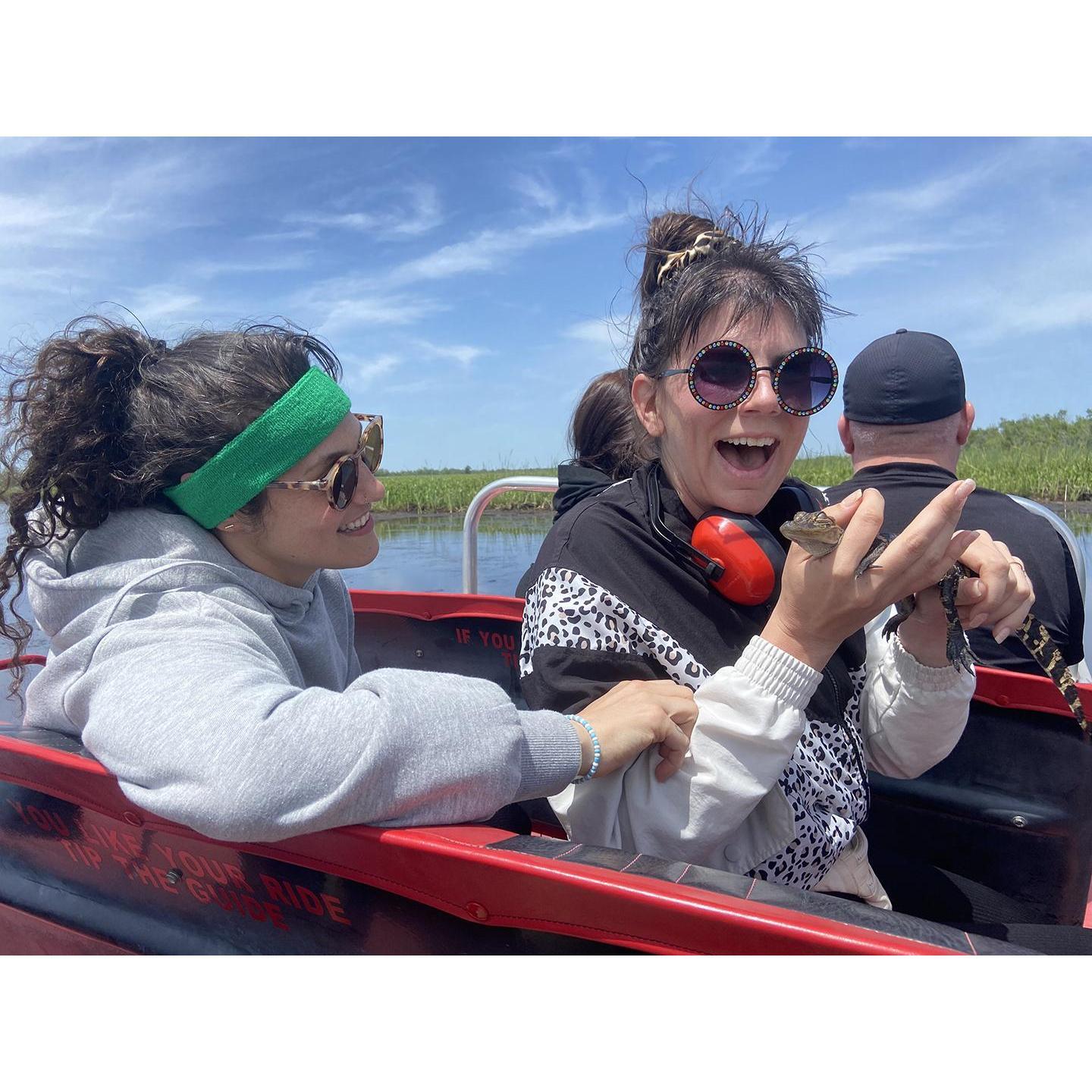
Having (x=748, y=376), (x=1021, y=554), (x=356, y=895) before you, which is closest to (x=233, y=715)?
(x=356, y=895)

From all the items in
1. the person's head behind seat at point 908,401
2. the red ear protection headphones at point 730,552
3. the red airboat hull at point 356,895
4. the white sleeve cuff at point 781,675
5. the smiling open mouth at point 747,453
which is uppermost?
the person's head behind seat at point 908,401

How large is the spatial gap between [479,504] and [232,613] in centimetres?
264

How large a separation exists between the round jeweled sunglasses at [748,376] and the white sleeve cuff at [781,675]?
56cm

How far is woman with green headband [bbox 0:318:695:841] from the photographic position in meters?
1.22

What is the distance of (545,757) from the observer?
139cm

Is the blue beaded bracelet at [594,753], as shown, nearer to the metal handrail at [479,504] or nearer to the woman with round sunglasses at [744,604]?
the woman with round sunglasses at [744,604]

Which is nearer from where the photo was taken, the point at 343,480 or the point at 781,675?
the point at 781,675

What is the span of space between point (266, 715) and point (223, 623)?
1.10 ft

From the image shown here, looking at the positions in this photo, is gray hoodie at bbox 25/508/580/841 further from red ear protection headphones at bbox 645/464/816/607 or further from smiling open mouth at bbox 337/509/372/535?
red ear protection headphones at bbox 645/464/816/607

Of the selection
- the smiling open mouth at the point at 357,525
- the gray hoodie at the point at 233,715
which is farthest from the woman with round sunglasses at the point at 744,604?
the smiling open mouth at the point at 357,525

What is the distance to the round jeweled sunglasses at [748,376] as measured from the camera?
1.68 metres

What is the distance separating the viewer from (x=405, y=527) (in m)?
20.9

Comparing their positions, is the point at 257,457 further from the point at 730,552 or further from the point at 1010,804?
the point at 1010,804

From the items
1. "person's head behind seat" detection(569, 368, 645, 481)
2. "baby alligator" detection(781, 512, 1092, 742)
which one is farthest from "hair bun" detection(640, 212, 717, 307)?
"person's head behind seat" detection(569, 368, 645, 481)
